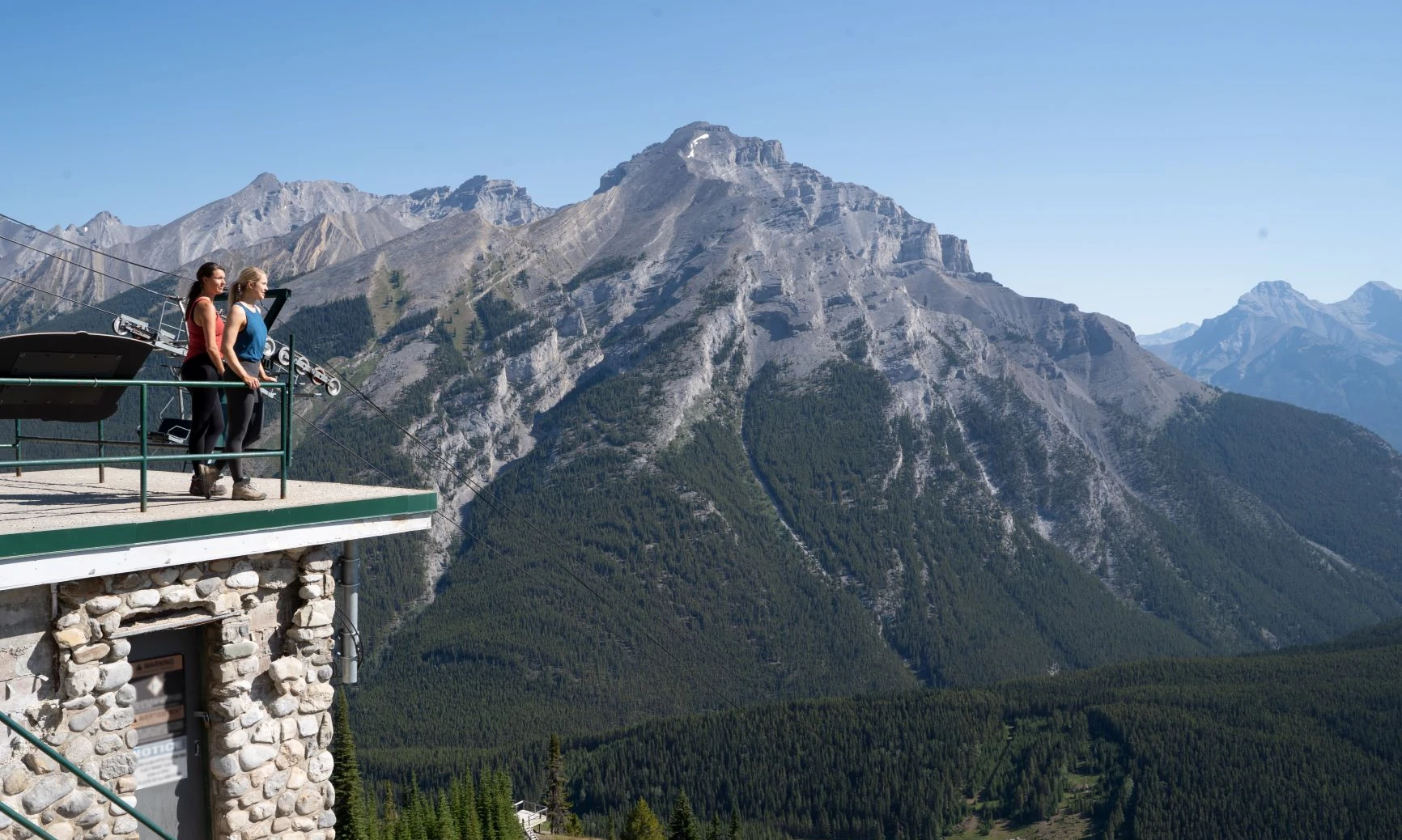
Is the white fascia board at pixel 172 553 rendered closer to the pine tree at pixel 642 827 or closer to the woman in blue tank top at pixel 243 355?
the woman in blue tank top at pixel 243 355

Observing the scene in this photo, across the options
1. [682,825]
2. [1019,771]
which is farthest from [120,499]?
[1019,771]

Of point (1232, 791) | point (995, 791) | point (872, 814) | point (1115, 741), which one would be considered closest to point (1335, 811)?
point (1232, 791)

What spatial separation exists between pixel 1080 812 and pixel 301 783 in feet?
630

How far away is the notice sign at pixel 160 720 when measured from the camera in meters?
11.5

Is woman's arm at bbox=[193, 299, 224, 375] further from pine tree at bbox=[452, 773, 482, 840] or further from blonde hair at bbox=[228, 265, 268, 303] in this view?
pine tree at bbox=[452, 773, 482, 840]

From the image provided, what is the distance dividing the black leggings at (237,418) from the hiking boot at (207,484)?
28cm

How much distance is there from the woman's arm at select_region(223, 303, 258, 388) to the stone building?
1.51 meters

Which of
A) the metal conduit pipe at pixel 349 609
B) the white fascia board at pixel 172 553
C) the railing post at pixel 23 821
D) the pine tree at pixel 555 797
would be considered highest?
the white fascia board at pixel 172 553

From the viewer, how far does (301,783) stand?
12531mm

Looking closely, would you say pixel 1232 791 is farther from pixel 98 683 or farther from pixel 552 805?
pixel 98 683

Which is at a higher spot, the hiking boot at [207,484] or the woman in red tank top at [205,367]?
the woman in red tank top at [205,367]

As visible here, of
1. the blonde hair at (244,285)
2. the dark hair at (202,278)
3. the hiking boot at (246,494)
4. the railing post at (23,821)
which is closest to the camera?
the railing post at (23,821)

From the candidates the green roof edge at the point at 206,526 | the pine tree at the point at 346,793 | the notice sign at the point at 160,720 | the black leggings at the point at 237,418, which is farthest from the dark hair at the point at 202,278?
the pine tree at the point at 346,793

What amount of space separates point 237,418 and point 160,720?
367 cm
